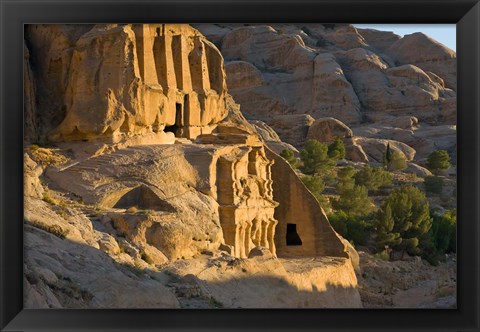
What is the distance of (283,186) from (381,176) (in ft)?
69.3

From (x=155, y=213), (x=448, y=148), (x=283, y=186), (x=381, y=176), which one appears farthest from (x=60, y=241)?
(x=448, y=148)

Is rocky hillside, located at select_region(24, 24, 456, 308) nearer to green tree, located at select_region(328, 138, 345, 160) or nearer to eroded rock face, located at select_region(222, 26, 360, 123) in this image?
green tree, located at select_region(328, 138, 345, 160)

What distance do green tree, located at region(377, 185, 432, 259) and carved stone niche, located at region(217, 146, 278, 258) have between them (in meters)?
10.9

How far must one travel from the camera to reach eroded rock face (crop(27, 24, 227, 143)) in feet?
98.3

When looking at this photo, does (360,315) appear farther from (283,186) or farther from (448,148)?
(448,148)

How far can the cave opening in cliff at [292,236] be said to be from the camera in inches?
1420

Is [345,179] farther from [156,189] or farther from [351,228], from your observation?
[156,189]

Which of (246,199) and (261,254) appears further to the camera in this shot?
(246,199)

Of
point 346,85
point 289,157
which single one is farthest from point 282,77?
point 289,157

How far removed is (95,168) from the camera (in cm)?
2666

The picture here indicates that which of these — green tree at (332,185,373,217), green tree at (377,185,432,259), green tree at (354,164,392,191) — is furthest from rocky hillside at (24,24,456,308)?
green tree at (354,164,392,191)

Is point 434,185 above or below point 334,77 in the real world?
below

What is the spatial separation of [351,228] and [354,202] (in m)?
4.74

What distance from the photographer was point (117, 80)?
30.0 m
